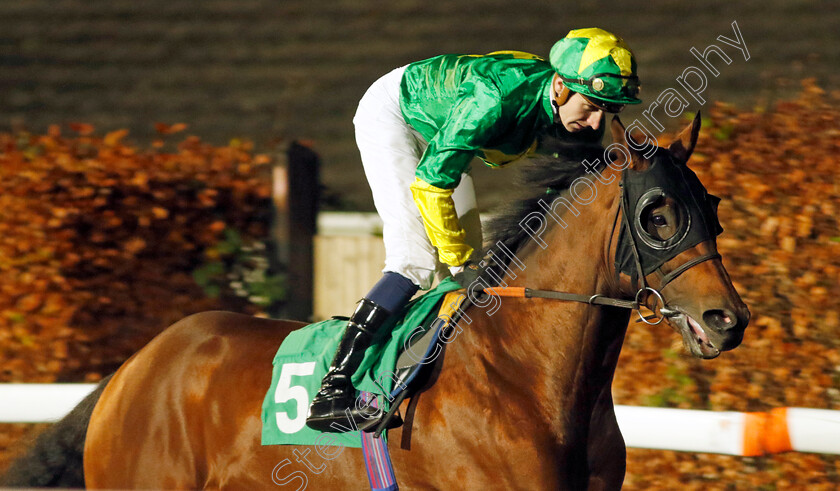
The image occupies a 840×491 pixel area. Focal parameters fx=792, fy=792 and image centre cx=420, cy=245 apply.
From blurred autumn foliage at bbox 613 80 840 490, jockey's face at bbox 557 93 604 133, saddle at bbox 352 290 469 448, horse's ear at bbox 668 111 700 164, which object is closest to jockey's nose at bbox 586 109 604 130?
jockey's face at bbox 557 93 604 133

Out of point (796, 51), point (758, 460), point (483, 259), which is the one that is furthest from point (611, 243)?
point (796, 51)

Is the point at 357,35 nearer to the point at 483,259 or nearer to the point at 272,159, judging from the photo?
the point at 272,159

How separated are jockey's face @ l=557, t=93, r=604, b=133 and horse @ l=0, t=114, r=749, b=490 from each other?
0.52ft

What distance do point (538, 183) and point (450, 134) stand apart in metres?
0.30

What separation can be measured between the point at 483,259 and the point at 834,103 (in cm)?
209

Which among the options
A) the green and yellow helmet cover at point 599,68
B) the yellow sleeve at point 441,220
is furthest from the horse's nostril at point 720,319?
the yellow sleeve at point 441,220

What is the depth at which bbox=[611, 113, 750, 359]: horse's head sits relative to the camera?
191cm

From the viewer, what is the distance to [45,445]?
2951 mm

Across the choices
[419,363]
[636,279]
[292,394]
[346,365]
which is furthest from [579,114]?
[292,394]

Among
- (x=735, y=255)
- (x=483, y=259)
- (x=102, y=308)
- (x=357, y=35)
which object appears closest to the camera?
(x=483, y=259)

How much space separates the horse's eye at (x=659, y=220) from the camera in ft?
6.52

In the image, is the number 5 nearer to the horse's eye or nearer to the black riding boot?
the black riding boot

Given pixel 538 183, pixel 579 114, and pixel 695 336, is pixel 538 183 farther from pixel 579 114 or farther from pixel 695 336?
pixel 695 336

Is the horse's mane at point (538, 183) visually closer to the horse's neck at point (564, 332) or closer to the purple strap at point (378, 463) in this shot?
the horse's neck at point (564, 332)
